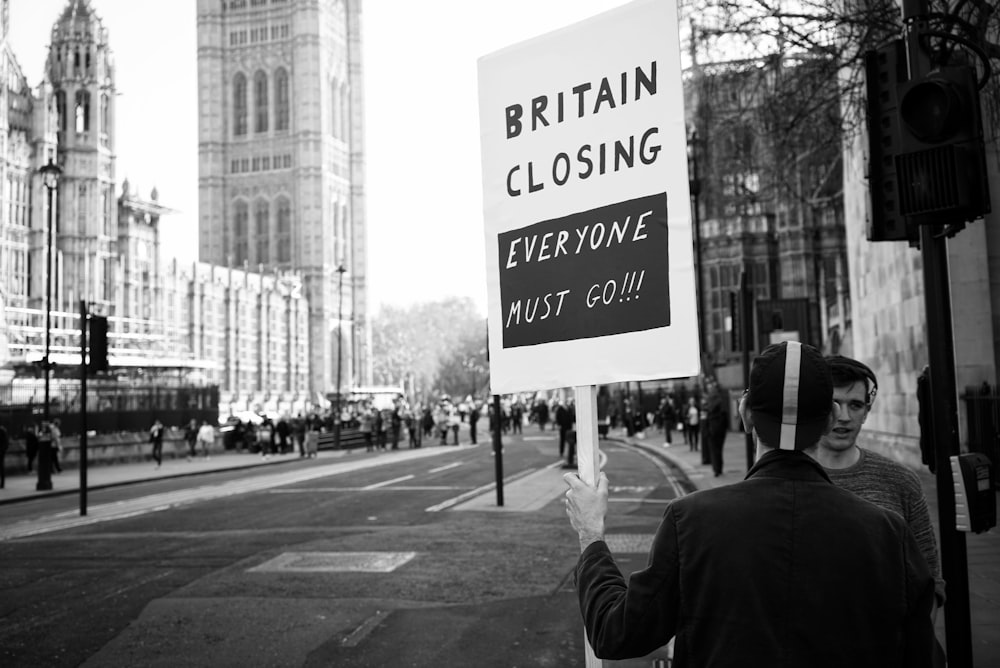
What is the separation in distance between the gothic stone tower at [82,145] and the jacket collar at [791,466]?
73323 millimetres

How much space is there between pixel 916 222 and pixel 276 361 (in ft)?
357

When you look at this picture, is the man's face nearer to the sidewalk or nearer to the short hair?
the short hair

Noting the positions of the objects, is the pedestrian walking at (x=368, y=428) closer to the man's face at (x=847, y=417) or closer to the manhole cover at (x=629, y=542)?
the manhole cover at (x=629, y=542)

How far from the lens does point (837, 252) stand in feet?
140

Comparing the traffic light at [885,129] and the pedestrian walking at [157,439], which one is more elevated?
the traffic light at [885,129]

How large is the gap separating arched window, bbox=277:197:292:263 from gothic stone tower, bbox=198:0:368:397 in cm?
13

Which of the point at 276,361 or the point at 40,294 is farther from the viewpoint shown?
the point at 276,361

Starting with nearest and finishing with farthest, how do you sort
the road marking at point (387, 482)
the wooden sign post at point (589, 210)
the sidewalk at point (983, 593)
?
the wooden sign post at point (589, 210) → the sidewalk at point (983, 593) → the road marking at point (387, 482)

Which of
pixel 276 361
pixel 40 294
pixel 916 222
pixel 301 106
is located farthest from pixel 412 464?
pixel 301 106

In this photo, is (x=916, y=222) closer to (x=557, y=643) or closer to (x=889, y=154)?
(x=889, y=154)

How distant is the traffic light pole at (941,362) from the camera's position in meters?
4.80

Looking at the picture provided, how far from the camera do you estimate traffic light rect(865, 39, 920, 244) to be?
17.0ft

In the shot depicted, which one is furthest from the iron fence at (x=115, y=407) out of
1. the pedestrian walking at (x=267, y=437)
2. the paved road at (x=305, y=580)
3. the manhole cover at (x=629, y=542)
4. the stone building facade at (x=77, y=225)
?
the manhole cover at (x=629, y=542)

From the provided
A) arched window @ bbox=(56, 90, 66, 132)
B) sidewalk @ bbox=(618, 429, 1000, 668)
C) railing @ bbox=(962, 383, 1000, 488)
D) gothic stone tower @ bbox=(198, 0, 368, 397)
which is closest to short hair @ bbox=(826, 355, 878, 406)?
sidewalk @ bbox=(618, 429, 1000, 668)
